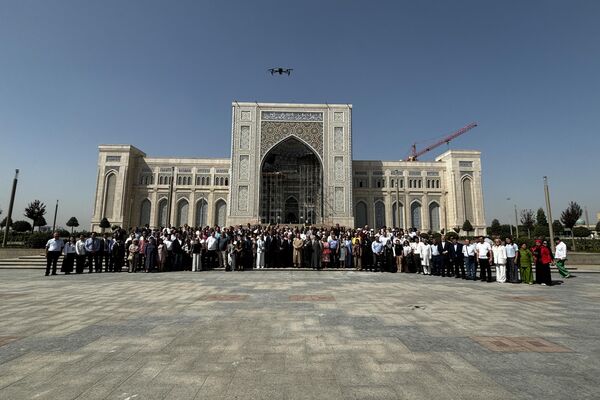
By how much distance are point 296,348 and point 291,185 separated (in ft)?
121

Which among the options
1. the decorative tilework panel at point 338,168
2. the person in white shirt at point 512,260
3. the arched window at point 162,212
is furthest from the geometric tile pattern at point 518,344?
the arched window at point 162,212

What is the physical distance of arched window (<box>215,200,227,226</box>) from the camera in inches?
1624

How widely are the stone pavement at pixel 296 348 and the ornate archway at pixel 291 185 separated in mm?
30721

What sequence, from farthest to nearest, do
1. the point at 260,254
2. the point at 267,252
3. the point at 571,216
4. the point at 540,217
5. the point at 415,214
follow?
the point at 540,217 < the point at 415,214 < the point at 571,216 < the point at 267,252 < the point at 260,254

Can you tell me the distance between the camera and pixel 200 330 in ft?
12.9

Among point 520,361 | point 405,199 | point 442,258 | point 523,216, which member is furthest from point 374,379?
point 523,216

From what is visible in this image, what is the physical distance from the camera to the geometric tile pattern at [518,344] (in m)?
3.28

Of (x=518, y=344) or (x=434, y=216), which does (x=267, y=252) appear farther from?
(x=434, y=216)

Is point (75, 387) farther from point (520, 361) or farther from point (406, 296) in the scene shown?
point (406, 296)

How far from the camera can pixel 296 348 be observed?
3.29 metres

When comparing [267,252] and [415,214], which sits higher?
[415,214]

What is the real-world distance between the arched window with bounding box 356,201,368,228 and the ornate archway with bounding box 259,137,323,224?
24.2 feet

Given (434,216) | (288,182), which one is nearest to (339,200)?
(288,182)

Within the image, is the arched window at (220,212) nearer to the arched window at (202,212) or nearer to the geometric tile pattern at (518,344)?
the arched window at (202,212)
